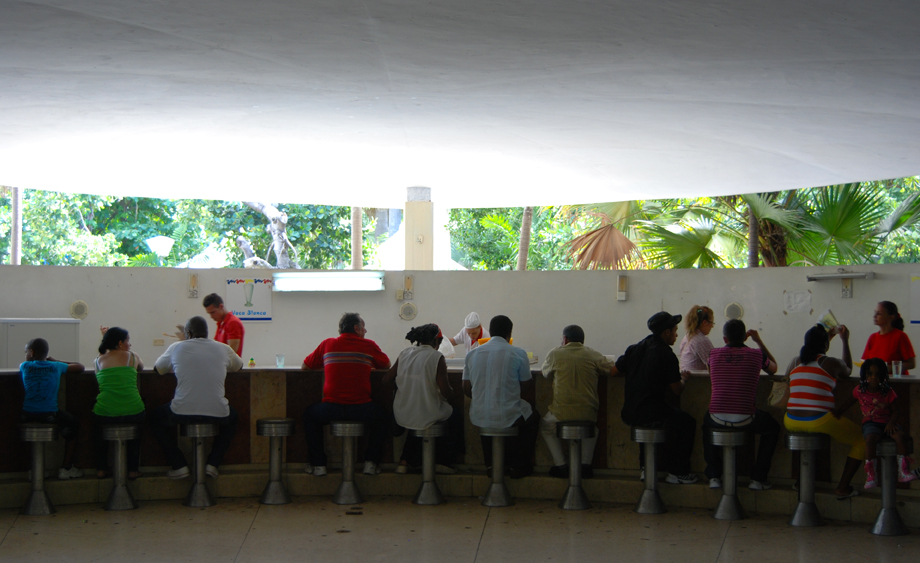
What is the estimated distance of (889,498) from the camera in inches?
206

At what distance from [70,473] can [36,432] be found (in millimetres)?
710

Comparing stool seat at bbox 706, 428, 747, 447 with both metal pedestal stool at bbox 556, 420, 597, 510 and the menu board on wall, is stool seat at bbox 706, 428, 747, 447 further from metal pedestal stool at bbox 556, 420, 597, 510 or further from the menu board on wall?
the menu board on wall

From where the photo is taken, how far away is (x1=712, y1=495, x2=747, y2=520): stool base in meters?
5.70

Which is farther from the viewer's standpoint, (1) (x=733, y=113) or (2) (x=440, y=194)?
(2) (x=440, y=194)

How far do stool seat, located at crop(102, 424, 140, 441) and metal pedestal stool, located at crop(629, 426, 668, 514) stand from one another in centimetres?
386

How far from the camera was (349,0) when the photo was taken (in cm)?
427

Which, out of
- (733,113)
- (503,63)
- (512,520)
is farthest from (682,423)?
(503,63)

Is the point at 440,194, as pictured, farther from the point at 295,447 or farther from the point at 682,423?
the point at 682,423

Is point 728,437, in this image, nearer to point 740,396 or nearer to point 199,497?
point 740,396

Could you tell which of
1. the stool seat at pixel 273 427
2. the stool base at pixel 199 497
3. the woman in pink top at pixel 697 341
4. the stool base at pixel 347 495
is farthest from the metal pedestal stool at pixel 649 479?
the stool base at pixel 199 497

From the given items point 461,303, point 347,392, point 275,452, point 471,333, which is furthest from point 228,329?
point 461,303

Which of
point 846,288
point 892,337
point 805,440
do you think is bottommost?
point 805,440

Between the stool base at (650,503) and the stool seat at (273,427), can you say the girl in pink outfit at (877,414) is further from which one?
the stool seat at (273,427)

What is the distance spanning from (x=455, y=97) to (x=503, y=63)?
40.1 inches
